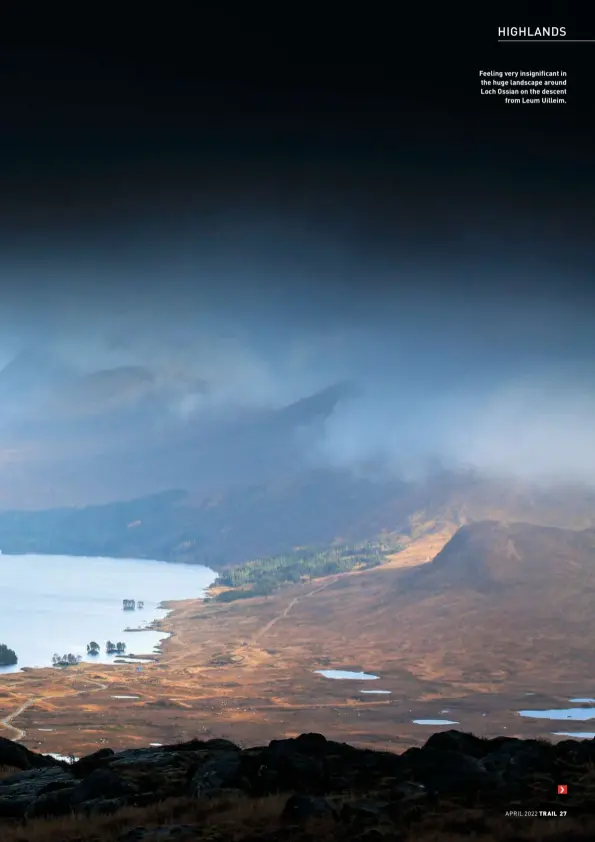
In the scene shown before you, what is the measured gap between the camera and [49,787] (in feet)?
28.1

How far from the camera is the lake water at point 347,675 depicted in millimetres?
63781

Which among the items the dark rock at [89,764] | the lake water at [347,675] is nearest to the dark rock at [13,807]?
the dark rock at [89,764]

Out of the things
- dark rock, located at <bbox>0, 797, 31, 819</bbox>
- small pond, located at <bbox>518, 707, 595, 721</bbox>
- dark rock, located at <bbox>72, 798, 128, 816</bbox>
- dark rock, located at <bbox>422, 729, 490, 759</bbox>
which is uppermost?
dark rock, located at <bbox>422, 729, 490, 759</bbox>

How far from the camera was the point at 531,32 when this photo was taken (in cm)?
1307

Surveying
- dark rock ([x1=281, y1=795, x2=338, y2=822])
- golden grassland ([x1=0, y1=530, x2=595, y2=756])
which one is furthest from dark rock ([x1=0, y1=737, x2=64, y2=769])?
golden grassland ([x1=0, y1=530, x2=595, y2=756])

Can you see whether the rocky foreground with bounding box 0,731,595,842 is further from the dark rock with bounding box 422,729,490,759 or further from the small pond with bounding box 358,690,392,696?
the small pond with bounding box 358,690,392,696

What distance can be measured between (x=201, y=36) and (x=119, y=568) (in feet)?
380

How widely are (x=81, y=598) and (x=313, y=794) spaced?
9476 cm

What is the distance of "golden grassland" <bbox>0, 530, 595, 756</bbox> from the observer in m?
47.4

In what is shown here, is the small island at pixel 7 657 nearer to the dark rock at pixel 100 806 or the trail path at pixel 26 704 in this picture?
the trail path at pixel 26 704

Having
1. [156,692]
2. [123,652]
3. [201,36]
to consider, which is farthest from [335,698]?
[201,36]

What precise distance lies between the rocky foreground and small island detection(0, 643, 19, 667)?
2398 inches

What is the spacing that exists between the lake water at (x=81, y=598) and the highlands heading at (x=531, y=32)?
204 ft

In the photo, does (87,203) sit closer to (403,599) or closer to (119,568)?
(403,599)
